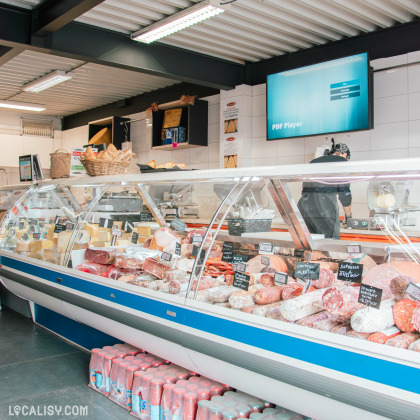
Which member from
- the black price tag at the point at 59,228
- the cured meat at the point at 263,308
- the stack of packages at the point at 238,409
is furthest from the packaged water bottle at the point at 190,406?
the black price tag at the point at 59,228

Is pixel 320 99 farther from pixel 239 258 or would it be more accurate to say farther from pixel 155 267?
pixel 239 258

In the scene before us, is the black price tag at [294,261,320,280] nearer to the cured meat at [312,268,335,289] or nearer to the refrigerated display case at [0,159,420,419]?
the refrigerated display case at [0,159,420,419]

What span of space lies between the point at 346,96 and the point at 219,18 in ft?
5.49

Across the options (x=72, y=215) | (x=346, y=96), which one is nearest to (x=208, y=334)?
(x=72, y=215)

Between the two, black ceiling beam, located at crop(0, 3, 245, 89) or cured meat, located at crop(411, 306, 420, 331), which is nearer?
cured meat, located at crop(411, 306, 420, 331)

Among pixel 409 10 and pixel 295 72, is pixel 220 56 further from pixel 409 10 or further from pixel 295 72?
pixel 409 10

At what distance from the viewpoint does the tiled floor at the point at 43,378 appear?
2.66m

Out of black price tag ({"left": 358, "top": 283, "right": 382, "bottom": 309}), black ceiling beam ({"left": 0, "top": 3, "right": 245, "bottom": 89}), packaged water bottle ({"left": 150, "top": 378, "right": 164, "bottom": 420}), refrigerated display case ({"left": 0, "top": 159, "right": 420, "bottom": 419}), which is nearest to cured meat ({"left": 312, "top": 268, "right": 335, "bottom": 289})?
refrigerated display case ({"left": 0, "top": 159, "right": 420, "bottom": 419})

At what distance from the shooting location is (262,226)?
278 centimetres

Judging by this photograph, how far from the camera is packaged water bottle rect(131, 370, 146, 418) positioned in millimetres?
2537

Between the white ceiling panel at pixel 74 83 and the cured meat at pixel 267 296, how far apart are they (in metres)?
5.68

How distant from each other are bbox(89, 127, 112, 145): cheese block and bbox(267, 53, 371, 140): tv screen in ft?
13.9

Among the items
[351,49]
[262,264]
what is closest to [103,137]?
[351,49]

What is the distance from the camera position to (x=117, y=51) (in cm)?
576
